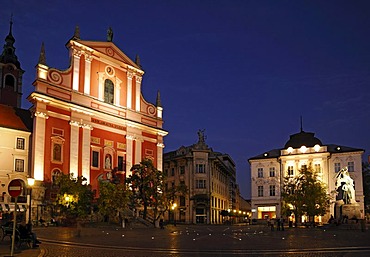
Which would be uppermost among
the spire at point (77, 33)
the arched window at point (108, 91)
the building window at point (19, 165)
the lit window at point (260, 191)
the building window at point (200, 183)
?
the spire at point (77, 33)

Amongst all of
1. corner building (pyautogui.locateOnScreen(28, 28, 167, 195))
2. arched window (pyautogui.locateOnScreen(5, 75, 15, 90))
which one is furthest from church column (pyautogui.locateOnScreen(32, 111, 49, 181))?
arched window (pyautogui.locateOnScreen(5, 75, 15, 90))

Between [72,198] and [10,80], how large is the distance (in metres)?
33.7

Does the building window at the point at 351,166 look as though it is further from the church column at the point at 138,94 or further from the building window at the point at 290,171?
the church column at the point at 138,94

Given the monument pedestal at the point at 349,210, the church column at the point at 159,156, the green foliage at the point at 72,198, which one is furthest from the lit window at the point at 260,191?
the green foliage at the point at 72,198

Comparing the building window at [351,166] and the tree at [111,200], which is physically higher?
the building window at [351,166]

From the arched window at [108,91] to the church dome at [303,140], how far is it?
37.5 meters

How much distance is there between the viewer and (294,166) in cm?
7625

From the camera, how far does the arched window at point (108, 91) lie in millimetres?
54031

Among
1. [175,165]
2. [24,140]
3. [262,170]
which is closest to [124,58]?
[24,140]

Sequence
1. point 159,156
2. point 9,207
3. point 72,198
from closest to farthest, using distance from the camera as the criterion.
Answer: point 72,198 < point 9,207 < point 159,156

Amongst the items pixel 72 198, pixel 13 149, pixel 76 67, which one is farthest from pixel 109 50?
pixel 72 198

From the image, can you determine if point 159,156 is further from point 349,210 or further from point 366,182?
point 366,182

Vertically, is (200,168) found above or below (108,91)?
below

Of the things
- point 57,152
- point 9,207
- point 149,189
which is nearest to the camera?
point 9,207
